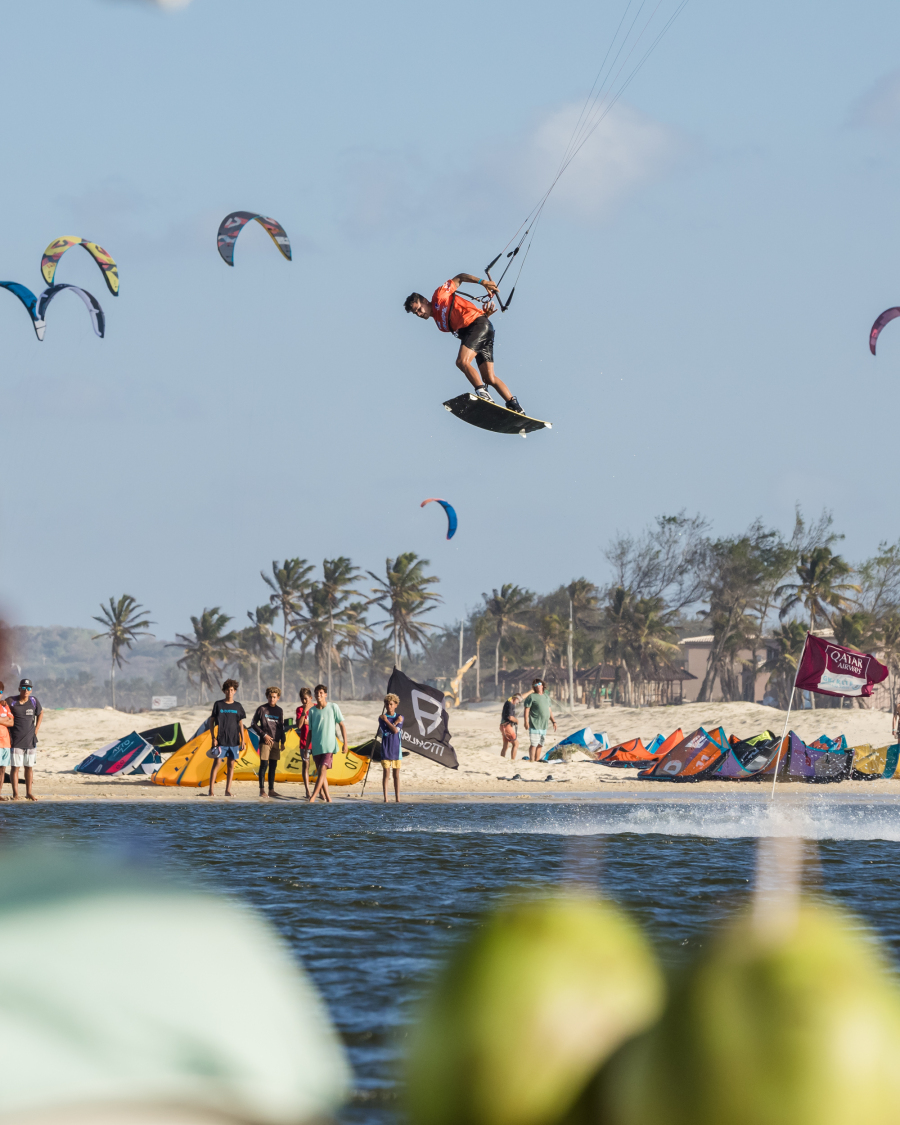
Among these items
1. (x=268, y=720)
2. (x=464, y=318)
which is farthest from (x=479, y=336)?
(x=268, y=720)

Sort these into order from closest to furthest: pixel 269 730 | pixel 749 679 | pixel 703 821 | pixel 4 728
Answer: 1. pixel 4 728
2. pixel 703 821
3. pixel 269 730
4. pixel 749 679

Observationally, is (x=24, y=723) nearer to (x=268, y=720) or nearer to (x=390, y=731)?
(x=268, y=720)

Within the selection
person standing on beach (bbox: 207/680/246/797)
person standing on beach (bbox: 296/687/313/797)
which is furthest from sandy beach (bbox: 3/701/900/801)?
person standing on beach (bbox: 207/680/246/797)

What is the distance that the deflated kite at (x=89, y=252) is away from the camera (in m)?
22.8

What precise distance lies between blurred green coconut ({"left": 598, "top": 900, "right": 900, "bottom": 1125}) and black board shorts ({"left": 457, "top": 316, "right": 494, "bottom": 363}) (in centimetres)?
948

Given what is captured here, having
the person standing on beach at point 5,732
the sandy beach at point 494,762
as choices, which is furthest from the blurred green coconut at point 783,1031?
the sandy beach at point 494,762

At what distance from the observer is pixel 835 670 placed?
643 inches

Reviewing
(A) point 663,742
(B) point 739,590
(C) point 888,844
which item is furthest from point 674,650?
(C) point 888,844

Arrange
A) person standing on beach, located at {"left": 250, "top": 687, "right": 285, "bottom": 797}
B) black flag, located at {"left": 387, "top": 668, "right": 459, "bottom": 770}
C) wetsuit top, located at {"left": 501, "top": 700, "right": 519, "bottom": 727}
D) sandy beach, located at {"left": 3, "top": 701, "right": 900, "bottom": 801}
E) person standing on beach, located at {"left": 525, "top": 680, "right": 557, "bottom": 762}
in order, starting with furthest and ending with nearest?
wetsuit top, located at {"left": 501, "top": 700, "right": 519, "bottom": 727} < person standing on beach, located at {"left": 525, "top": 680, "right": 557, "bottom": 762} < sandy beach, located at {"left": 3, "top": 701, "right": 900, "bottom": 801} < black flag, located at {"left": 387, "top": 668, "right": 459, "bottom": 770} < person standing on beach, located at {"left": 250, "top": 687, "right": 285, "bottom": 797}

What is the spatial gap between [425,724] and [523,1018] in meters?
18.8

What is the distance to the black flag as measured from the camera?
19.0 m

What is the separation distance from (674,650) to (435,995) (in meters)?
73.7

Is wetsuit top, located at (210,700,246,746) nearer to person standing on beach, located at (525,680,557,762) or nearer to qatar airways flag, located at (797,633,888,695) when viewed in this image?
qatar airways flag, located at (797,633,888,695)

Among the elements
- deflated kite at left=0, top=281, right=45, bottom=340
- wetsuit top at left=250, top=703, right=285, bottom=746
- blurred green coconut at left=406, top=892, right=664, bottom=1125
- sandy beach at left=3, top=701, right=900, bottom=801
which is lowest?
sandy beach at left=3, top=701, right=900, bottom=801
